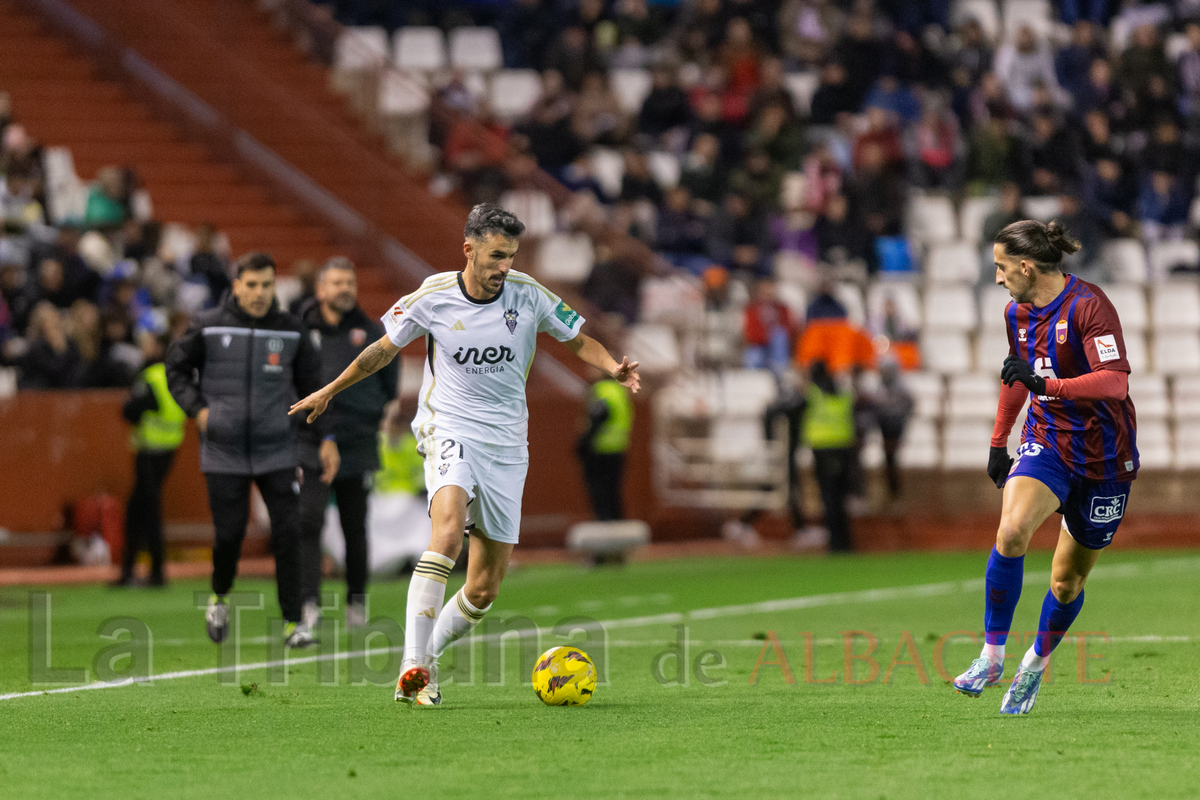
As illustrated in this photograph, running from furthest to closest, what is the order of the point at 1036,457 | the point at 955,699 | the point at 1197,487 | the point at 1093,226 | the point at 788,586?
the point at 1093,226 → the point at 1197,487 → the point at 788,586 → the point at 955,699 → the point at 1036,457

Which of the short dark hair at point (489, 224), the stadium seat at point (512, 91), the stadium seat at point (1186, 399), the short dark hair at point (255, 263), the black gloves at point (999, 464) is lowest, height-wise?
the black gloves at point (999, 464)

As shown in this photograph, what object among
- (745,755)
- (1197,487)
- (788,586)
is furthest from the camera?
(1197,487)

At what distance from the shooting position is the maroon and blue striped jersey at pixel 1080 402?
7547 mm

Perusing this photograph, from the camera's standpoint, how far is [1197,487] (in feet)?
72.0

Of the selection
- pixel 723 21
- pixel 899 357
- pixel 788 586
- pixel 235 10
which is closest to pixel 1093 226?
pixel 899 357

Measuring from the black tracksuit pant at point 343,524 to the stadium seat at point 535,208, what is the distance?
9.93 meters

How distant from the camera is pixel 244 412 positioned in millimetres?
10953

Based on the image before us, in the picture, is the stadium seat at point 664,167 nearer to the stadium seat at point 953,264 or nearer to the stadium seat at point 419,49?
the stadium seat at point 419,49

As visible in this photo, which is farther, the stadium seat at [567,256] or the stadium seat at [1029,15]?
the stadium seat at [1029,15]

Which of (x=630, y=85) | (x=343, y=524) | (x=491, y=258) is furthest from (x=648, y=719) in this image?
(x=630, y=85)

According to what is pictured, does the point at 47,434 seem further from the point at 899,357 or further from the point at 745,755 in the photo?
the point at 745,755

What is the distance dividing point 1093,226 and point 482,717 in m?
18.2

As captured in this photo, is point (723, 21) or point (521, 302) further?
point (723, 21)

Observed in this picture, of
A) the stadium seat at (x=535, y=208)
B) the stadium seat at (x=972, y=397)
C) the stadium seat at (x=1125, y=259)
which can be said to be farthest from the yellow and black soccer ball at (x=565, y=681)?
the stadium seat at (x=1125, y=259)
